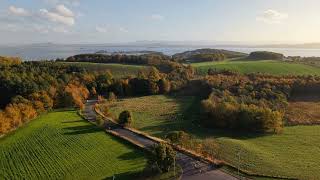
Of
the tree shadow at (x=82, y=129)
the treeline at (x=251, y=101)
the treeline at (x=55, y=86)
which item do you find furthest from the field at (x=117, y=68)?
the tree shadow at (x=82, y=129)

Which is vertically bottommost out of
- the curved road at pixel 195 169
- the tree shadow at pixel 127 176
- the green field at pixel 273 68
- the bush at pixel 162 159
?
the tree shadow at pixel 127 176

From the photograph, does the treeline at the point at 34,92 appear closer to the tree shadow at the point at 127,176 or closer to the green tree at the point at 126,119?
the green tree at the point at 126,119

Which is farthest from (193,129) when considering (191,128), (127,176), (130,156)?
(127,176)

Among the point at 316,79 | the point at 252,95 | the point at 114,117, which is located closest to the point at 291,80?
the point at 316,79

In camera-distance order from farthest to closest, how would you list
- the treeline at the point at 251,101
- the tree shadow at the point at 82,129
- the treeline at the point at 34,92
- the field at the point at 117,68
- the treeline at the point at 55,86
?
the field at the point at 117,68 → the treeline at the point at 55,86 → the treeline at the point at 34,92 → the treeline at the point at 251,101 → the tree shadow at the point at 82,129

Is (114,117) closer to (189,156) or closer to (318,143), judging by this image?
(189,156)

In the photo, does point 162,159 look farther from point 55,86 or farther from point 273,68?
point 273,68
